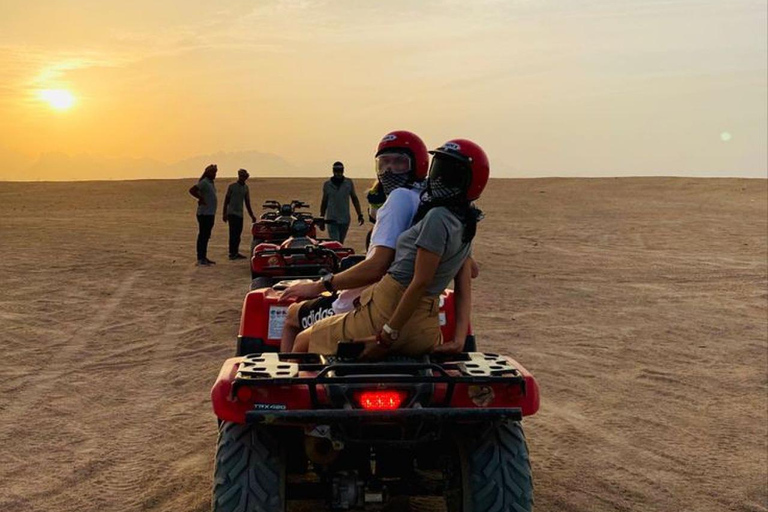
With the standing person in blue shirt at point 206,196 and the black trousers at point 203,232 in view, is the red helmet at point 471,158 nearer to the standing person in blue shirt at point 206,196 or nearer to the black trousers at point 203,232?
the standing person in blue shirt at point 206,196

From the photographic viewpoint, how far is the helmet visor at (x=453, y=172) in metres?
3.98

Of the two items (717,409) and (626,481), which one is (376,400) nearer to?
(626,481)

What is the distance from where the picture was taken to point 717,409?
781 centimetres

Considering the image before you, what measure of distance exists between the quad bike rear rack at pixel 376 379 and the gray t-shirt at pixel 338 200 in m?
12.0

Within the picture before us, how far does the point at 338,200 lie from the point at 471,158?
12.0 m

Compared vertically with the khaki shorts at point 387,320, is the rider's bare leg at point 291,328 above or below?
below

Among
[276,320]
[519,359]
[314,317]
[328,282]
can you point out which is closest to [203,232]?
[519,359]

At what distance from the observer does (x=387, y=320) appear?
4.12 meters

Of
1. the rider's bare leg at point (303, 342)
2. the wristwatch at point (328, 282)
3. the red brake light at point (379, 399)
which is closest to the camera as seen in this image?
the red brake light at point (379, 399)

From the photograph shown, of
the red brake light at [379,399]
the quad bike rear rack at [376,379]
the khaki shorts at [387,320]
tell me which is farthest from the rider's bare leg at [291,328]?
the red brake light at [379,399]

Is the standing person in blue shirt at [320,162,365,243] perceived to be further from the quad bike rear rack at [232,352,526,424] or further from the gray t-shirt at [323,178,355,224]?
the quad bike rear rack at [232,352,526,424]

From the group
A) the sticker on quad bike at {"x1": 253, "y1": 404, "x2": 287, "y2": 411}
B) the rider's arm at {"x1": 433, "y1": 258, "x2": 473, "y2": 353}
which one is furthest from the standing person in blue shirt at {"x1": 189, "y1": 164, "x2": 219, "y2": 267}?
the sticker on quad bike at {"x1": 253, "y1": 404, "x2": 287, "y2": 411}

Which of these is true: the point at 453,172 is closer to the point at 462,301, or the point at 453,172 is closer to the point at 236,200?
the point at 462,301

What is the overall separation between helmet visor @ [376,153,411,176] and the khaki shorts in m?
0.94
